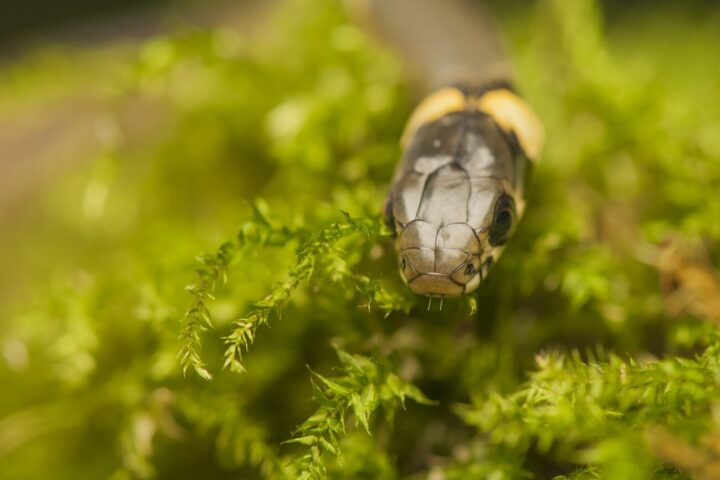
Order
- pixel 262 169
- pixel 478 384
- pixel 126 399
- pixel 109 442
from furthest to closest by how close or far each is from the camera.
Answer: pixel 262 169
pixel 109 442
pixel 126 399
pixel 478 384

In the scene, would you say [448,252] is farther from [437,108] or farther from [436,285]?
[437,108]

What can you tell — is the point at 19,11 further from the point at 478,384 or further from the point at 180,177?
the point at 478,384

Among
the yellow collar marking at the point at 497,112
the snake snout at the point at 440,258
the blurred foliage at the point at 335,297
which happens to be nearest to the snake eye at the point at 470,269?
the snake snout at the point at 440,258

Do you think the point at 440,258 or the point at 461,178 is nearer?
the point at 440,258

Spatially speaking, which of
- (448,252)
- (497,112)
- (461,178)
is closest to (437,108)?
(497,112)

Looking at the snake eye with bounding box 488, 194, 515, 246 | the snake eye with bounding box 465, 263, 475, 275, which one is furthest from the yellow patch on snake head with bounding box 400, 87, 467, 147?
the snake eye with bounding box 465, 263, 475, 275

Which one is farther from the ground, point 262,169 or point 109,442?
point 262,169

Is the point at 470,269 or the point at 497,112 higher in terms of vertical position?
the point at 497,112

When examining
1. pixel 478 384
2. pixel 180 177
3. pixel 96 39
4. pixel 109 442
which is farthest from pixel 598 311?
pixel 96 39
